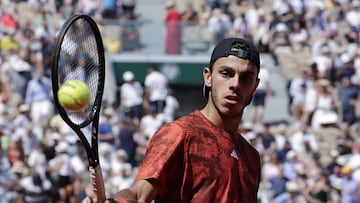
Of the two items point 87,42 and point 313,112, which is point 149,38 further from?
point 87,42

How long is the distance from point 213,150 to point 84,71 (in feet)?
2.67

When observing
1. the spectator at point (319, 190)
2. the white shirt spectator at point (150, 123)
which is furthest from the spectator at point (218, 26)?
the spectator at point (319, 190)

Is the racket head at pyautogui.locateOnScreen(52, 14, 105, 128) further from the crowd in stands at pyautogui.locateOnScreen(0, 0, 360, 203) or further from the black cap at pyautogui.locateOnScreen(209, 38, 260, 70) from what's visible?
the crowd in stands at pyautogui.locateOnScreen(0, 0, 360, 203)

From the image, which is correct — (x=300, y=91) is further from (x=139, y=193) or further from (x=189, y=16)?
(x=139, y=193)

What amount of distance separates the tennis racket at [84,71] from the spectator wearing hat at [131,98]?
41.1 feet

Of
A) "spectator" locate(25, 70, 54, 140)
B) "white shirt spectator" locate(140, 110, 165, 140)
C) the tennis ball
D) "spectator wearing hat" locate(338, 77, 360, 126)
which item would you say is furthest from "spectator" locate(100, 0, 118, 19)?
the tennis ball

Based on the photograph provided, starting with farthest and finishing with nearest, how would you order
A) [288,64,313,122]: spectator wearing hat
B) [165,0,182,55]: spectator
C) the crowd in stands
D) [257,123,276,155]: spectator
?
[165,0,182,55]: spectator < [288,64,313,122]: spectator wearing hat < [257,123,276,155]: spectator < the crowd in stands

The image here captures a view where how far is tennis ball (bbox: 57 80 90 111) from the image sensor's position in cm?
534

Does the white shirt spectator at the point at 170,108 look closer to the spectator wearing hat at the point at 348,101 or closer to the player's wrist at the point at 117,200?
the spectator wearing hat at the point at 348,101

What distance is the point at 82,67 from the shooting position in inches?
235

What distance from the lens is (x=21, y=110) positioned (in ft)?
58.1

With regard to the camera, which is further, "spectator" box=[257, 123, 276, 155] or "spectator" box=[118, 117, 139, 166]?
"spectator" box=[118, 117, 139, 166]

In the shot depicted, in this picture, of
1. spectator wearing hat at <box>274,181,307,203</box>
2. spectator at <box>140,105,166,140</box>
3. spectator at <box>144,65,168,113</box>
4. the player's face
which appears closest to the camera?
the player's face

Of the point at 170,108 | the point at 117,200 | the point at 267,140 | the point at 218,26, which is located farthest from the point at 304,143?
the point at 117,200
